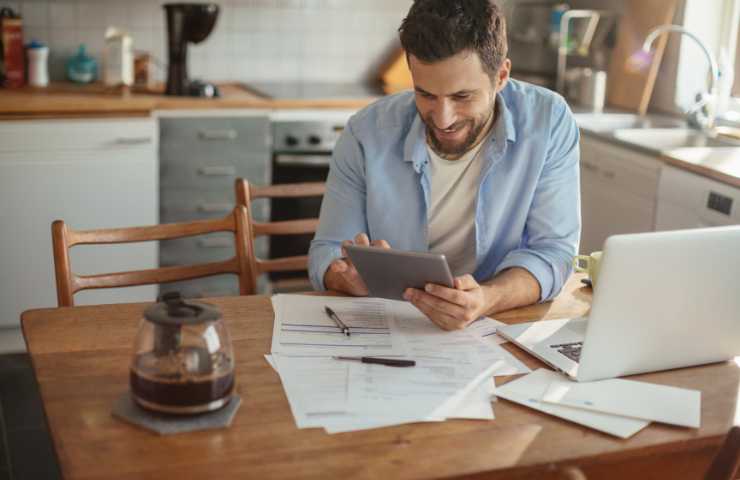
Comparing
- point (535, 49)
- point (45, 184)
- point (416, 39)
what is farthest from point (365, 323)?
point (535, 49)

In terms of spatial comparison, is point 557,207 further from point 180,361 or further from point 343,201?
point 180,361

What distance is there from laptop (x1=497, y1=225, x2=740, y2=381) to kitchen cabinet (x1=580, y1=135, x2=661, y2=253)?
179 cm

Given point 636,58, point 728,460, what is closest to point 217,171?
point 636,58

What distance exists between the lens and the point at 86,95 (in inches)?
140

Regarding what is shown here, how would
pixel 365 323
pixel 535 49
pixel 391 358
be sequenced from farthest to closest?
pixel 535 49, pixel 365 323, pixel 391 358

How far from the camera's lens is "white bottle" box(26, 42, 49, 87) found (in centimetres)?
374

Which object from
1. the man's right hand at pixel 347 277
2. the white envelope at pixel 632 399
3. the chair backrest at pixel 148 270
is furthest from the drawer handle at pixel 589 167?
the white envelope at pixel 632 399

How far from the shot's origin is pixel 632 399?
1.42 m

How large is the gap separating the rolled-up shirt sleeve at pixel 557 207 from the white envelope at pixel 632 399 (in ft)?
1.61

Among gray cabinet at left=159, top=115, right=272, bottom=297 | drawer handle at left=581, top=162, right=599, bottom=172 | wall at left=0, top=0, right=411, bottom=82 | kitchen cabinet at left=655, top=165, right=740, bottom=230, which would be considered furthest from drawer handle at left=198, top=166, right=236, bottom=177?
kitchen cabinet at left=655, top=165, right=740, bottom=230

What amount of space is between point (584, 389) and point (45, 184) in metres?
2.51

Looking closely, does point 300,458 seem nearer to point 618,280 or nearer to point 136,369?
point 136,369

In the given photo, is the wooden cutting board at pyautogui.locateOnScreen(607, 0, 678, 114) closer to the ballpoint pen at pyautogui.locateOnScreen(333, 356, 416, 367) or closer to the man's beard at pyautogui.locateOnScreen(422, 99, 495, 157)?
the man's beard at pyautogui.locateOnScreen(422, 99, 495, 157)

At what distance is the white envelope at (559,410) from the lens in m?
1.34
